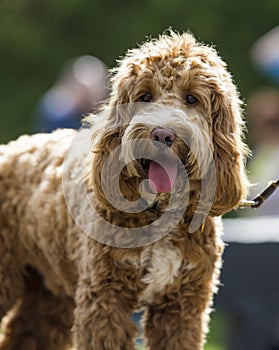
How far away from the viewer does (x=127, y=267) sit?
6840mm


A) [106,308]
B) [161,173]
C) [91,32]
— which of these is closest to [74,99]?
[106,308]

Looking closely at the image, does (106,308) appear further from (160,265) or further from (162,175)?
(162,175)

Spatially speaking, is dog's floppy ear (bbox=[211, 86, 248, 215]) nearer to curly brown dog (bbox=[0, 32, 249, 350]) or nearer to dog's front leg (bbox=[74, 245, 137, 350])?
curly brown dog (bbox=[0, 32, 249, 350])

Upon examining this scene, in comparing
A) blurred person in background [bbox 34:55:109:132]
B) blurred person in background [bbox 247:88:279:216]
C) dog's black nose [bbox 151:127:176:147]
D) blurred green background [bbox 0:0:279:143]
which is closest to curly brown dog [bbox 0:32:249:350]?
dog's black nose [bbox 151:127:176:147]

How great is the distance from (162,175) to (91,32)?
17.9 meters

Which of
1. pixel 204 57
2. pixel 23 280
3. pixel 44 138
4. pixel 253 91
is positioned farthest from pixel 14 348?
pixel 253 91

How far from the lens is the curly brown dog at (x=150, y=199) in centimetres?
650

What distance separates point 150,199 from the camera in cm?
676

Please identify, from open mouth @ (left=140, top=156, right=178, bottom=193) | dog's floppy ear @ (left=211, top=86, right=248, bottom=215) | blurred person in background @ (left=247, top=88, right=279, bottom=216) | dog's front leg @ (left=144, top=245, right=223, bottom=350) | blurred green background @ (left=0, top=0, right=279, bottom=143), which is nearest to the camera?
open mouth @ (left=140, top=156, right=178, bottom=193)

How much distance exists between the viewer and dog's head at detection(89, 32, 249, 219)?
6457mm

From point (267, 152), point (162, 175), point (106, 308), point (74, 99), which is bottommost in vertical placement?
point (106, 308)

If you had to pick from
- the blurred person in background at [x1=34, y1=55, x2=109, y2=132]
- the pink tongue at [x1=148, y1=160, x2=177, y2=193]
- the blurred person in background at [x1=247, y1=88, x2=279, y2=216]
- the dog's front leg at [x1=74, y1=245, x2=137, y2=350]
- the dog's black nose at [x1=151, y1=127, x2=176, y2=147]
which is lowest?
the dog's front leg at [x1=74, y1=245, x2=137, y2=350]

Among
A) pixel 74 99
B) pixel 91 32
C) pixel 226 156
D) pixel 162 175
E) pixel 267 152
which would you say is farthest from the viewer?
pixel 91 32

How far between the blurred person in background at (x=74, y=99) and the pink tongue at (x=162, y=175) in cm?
571
